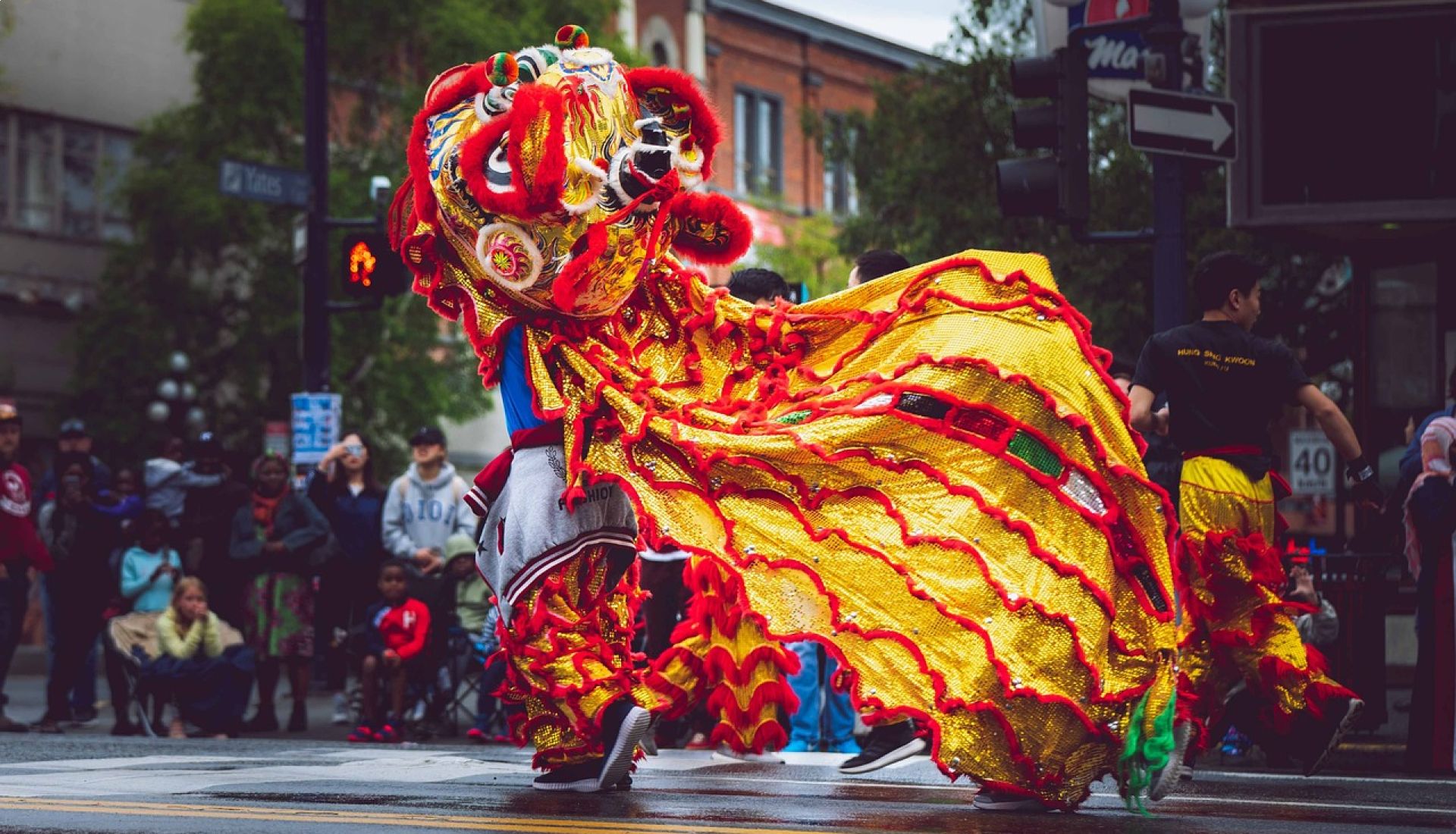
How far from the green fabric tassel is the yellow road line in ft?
3.45

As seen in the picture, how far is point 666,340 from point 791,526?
1079 millimetres

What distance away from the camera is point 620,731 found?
7.25 meters

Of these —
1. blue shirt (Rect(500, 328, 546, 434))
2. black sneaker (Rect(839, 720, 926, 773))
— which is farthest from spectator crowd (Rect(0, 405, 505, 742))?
blue shirt (Rect(500, 328, 546, 434))

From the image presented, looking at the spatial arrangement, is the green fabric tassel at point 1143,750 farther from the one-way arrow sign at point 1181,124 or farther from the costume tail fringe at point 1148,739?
the one-way arrow sign at point 1181,124

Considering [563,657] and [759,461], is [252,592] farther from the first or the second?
[759,461]

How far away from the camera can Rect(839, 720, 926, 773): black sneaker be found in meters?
8.15

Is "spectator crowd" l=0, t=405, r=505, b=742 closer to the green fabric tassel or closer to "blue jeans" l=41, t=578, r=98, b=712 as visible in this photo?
"blue jeans" l=41, t=578, r=98, b=712

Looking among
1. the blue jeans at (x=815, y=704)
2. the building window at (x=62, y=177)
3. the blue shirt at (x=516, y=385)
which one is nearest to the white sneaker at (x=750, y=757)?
the blue jeans at (x=815, y=704)

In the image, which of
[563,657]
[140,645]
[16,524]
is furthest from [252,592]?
[563,657]

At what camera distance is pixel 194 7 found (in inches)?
1188

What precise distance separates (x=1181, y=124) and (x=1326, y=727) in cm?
361

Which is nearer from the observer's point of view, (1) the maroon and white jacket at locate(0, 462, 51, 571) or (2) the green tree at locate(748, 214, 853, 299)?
(1) the maroon and white jacket at locate(0, 462, 51, 571)

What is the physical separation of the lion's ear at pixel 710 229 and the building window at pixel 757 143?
120 ft

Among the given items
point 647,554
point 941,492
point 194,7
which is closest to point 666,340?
point 941,492
